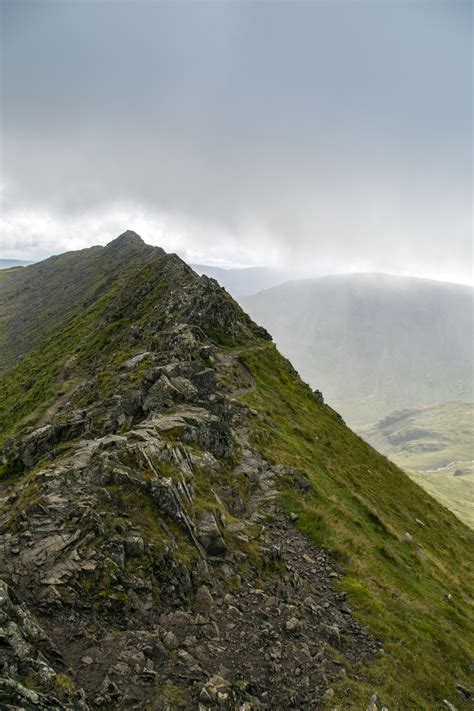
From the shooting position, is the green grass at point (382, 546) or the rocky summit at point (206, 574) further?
the green grass at point (382, 546)

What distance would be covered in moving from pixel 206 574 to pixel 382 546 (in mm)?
17659

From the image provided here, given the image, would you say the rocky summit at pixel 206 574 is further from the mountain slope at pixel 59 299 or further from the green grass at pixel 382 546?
the mountain slope at pixel 59 299

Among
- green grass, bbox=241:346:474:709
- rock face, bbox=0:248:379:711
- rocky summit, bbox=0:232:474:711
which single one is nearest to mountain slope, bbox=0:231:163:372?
green grass, bbox=241:346:474:709

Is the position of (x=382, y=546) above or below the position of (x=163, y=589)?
above

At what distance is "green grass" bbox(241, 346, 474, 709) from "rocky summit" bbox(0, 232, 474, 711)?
145 millimetres

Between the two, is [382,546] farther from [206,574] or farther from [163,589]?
[163,589]

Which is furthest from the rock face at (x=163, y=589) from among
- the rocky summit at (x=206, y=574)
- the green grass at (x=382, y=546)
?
the green grass at (x=382, y=546)

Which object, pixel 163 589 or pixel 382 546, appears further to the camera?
pixel 382 546

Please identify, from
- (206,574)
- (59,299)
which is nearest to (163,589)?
(206,574)

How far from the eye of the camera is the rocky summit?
1316 centimetres

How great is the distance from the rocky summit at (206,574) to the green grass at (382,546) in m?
0.14

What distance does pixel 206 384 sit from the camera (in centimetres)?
3716

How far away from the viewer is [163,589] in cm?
1636

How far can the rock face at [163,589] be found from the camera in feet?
41.2
